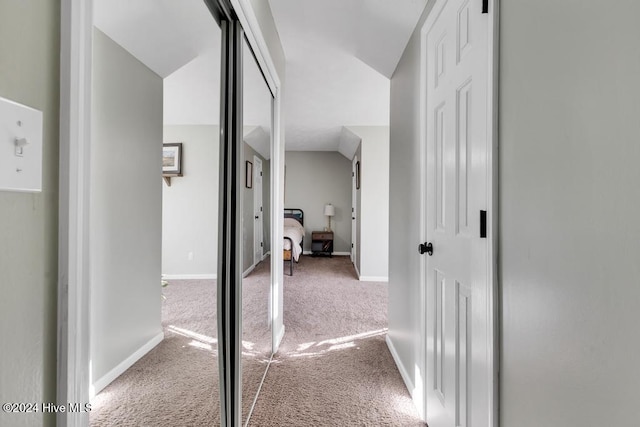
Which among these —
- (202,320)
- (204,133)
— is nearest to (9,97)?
(204,133)

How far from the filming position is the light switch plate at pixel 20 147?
1.24 ft

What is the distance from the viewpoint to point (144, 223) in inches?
32.0

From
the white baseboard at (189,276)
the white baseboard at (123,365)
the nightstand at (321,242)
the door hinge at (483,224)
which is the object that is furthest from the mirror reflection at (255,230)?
the nightstand at (321,242)

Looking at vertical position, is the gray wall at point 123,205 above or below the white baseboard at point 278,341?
above

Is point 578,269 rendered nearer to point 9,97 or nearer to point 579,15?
point 579,15

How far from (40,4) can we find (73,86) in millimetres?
100

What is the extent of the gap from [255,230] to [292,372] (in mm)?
1025

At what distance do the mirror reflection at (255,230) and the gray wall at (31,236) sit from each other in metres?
1.26

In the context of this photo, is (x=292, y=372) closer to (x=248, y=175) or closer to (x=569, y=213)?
(x=248, y=175)

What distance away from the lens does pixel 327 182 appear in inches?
314

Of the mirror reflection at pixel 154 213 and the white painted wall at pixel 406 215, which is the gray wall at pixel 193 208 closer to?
the mirror reflection at pixel 154 213

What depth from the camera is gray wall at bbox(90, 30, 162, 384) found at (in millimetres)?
600

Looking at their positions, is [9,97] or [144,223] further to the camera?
[144,223]

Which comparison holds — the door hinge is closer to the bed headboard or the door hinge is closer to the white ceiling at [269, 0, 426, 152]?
the white ceiling at [269, 0, 426, 152]
